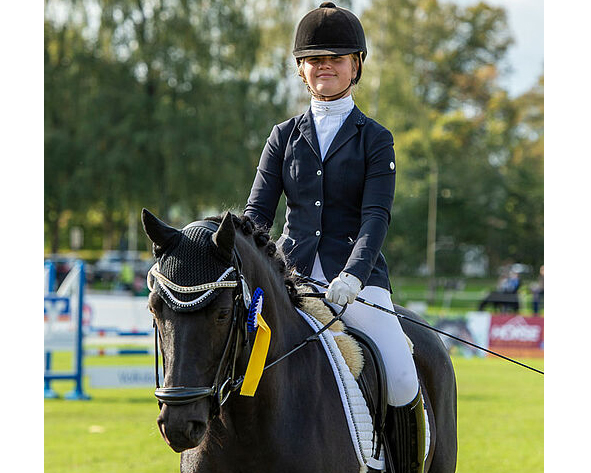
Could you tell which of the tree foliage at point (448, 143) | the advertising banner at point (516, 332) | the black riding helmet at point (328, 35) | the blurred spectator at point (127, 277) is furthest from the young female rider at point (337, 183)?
the tree foliage at point (448, 143)

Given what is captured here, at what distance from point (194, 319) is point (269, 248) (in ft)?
2.26

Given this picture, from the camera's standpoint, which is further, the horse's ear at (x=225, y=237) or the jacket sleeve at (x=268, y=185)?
the jacket sleeve at (x=268, y=185)

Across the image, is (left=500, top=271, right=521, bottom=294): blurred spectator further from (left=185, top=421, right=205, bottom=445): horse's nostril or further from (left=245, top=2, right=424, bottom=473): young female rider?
(left=185, top=421, right=205, bottom=445): horse's nostril

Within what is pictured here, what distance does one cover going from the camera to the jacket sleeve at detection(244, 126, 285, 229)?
365cm

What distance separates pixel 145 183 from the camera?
104 ft

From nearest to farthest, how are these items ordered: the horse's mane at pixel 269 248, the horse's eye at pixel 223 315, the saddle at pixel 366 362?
1. the horse's eye at pixel 223 315
2. the horse's mane at pixel 269 248
3. the saddle at pixel 366 362

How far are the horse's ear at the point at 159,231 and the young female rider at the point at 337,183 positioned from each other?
0.85 metres

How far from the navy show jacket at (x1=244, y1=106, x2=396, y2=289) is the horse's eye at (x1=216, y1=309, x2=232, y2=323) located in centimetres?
86

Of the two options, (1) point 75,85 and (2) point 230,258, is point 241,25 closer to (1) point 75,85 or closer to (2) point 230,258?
(1) point 75,85

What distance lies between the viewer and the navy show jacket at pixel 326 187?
3.59 m

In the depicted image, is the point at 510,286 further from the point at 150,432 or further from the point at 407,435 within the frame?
the point at 407,435

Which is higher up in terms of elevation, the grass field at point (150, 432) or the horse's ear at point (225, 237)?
the horse's ear at point (225, 237)

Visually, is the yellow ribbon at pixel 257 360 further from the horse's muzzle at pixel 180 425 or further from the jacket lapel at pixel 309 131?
the jacket lapel at pixel 309 131

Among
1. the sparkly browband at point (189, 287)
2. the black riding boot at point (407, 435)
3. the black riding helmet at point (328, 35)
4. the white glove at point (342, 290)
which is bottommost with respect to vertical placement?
the black riding boot at point (407, 435)
